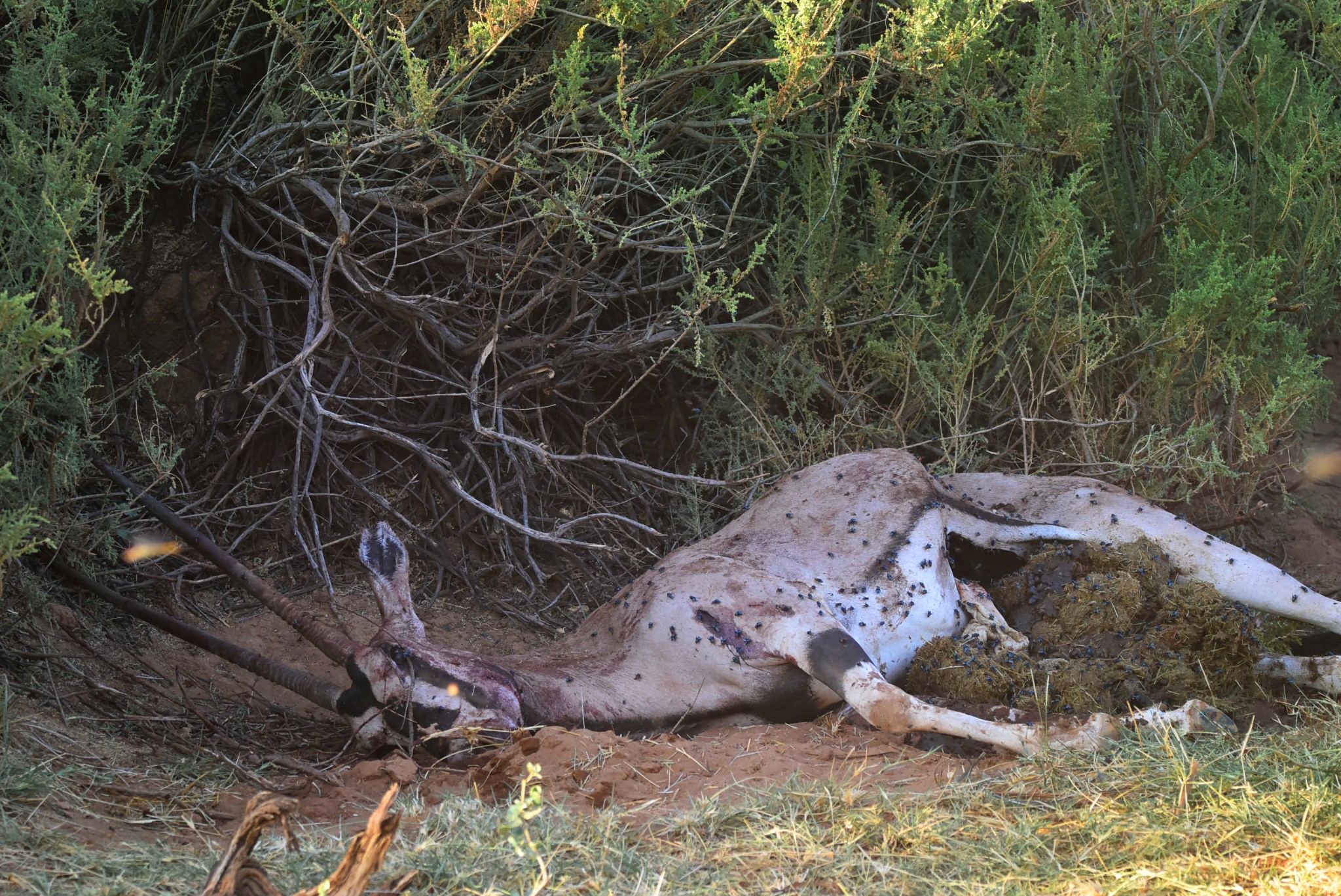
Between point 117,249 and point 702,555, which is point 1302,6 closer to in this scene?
point 702,555

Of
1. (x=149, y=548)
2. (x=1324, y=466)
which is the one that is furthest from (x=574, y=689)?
(x=1324, y=466)

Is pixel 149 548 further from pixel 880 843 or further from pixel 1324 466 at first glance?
pixel 1324 466

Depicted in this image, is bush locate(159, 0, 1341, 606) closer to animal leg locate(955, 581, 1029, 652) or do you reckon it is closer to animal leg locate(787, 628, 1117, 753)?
animal leg locate(955, 581, 1029, 652)

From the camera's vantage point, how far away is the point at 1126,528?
4.41 m

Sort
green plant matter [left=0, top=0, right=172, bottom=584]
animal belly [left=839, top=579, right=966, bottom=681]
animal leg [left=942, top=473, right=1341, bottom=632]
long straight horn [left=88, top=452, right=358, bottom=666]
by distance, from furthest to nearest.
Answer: animal leg [left=942, top=473, right=1341, bottom=632]
animal belly [left=839, top=579, right=966, bottom=681]
long straight horn [left=88, top=452, right=358, bottom=666]
green plant matter [left=0, top=0, right=172, bottom=584]

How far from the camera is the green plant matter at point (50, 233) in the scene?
10.2 feet

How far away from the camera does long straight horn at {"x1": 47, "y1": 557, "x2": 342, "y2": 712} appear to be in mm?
3514

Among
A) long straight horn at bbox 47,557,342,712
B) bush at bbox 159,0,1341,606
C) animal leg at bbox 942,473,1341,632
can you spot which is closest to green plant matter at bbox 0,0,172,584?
long straight horn at bbox 47,557,342,712

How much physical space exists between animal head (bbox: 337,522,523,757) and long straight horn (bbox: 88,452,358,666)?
80 mm

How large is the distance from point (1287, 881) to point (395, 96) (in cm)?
349

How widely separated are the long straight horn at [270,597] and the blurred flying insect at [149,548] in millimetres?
577

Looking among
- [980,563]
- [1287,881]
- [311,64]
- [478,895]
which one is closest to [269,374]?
[311,64]

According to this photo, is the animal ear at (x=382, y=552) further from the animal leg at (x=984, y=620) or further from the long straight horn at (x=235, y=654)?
the animal leg at (x=984, y=620)

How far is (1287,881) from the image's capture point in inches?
95.6
